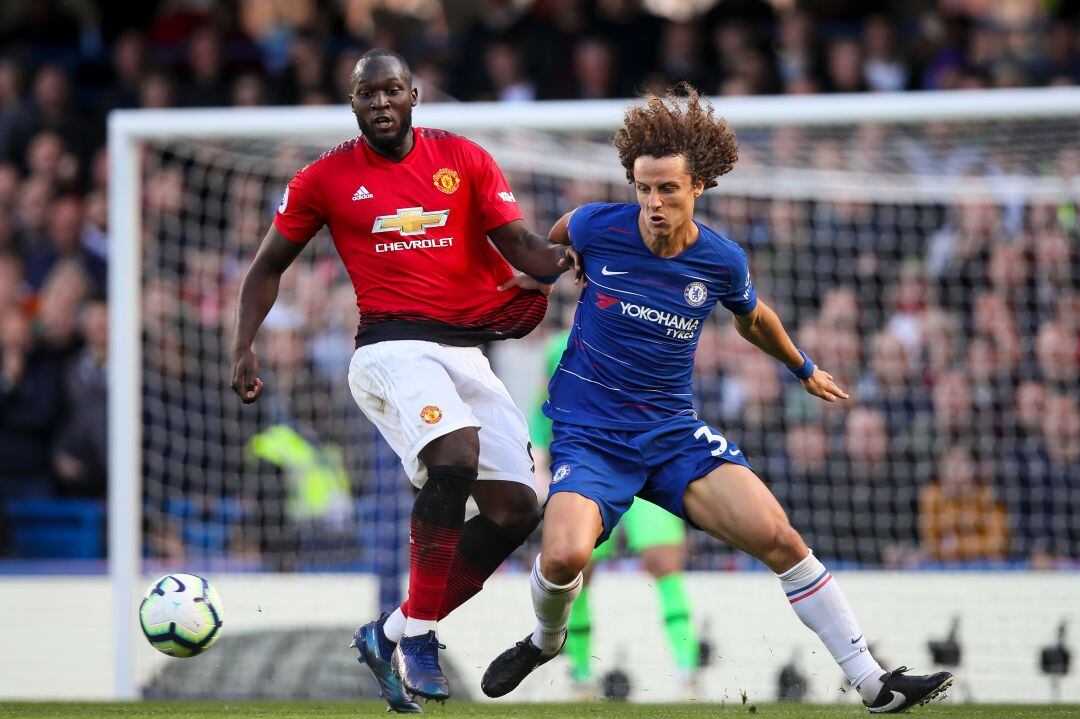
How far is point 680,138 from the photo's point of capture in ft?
17.8

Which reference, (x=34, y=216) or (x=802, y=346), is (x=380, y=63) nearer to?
(x=802, y=346)

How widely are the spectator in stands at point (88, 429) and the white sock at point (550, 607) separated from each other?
5563 millimetres

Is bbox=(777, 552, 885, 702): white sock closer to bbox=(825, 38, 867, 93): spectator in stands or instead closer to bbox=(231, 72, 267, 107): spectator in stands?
bbox=(825, 38, 867, 93): spectator in stands

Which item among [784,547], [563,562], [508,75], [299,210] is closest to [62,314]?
[508,75]

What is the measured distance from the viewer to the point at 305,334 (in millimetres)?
10352

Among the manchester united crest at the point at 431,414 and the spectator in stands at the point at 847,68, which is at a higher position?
the spectator in stands at the point at 847,68

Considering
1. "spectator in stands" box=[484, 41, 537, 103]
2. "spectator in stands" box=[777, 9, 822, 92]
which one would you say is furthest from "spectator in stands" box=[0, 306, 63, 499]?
"spectator in stands" box=[777, 9, 822, 92]

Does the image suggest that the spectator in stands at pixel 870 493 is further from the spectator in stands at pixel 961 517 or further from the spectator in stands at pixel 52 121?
the spectator in stands at pixel 52 121

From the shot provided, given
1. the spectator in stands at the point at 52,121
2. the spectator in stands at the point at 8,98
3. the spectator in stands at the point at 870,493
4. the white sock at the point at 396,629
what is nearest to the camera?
the white sock at the point at 396,629

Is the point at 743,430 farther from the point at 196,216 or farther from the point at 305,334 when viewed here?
the point at 196,216

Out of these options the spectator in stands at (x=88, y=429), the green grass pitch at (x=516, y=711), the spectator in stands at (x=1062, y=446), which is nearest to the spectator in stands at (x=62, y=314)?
the spectator in stands at (x=88, y=429)

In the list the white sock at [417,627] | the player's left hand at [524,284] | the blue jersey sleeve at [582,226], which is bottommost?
the white sock at [417,627]

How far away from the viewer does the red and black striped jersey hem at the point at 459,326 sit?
5.67 metres

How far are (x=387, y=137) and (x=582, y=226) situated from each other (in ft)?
2.51
